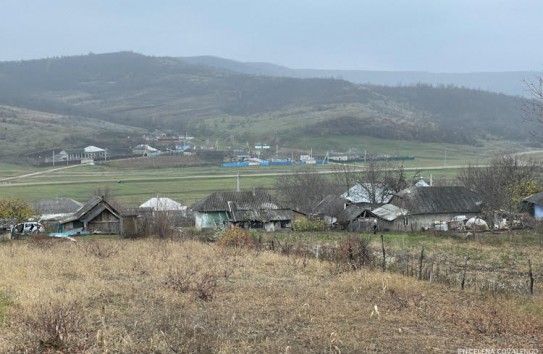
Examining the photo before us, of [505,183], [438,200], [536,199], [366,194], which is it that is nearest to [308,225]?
[438,200]

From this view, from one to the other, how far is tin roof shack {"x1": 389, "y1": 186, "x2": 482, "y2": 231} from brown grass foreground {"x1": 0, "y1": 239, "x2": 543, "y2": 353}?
2761 cm

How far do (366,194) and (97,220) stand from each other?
2741 centimetres

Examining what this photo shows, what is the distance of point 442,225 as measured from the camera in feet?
142

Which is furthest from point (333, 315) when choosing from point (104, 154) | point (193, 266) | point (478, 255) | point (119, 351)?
point (104, 154)

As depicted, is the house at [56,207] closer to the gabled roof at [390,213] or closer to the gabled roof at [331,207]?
the gabled roof at [331,207]

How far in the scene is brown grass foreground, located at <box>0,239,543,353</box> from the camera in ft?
32.1

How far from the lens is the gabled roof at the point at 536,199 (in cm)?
4391

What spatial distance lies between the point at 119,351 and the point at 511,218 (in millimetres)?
37334

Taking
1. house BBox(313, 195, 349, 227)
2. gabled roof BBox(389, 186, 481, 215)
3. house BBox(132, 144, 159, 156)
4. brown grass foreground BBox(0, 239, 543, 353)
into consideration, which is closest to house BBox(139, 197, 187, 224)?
house BBox(313, 195, 349, 227)

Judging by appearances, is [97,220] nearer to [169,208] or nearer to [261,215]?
[261,215]

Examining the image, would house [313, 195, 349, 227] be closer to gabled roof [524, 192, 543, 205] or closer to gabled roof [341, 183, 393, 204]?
gabled roof [341, 183, 393, 204]

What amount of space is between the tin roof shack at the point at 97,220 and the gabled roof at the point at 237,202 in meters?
8.04

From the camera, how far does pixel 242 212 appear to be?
45.2 meters

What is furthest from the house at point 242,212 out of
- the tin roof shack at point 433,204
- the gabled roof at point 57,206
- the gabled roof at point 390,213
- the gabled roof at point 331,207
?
the gabled roof at point 57,206
